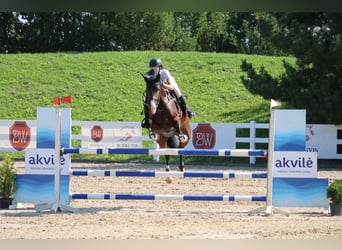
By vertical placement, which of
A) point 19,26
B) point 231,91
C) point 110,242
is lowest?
point 110,242

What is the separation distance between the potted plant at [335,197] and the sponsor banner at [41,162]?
3280 mm

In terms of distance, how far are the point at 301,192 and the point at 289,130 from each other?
0.78 meters

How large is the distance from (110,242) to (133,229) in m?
1.08

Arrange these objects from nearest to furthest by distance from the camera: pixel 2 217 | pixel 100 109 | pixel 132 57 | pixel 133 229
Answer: pixel 133 229 → pixel 2 217 → pixel 100 109 → pixel 132 57

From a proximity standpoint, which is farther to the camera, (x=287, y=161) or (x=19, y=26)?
(x=19, y=26)

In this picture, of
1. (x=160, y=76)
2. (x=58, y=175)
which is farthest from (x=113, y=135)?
(x=58, y=175)

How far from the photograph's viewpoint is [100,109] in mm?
24438

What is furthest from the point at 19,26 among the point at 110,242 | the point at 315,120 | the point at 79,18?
the point at 110,242

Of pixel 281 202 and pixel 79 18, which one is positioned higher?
pixel 79 18

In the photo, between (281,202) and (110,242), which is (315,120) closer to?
(281,202)

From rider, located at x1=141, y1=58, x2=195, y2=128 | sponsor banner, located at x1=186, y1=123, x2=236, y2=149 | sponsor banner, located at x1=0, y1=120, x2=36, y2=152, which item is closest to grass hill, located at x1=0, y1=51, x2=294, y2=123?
sponsor banner, located at x1=186, y1=123, x2=236, y2=149

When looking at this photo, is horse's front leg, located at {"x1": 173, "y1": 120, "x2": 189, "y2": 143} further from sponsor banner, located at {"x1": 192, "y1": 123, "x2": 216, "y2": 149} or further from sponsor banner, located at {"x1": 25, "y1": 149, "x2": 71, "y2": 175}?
sponsor banner, located at {"x1": 192, "y1": 123, "x2": 216, "y2": 149}

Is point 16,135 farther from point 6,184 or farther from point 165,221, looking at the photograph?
point 165,221

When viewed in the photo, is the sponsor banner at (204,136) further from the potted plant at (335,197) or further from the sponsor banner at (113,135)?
the potted plant at (335,197)
